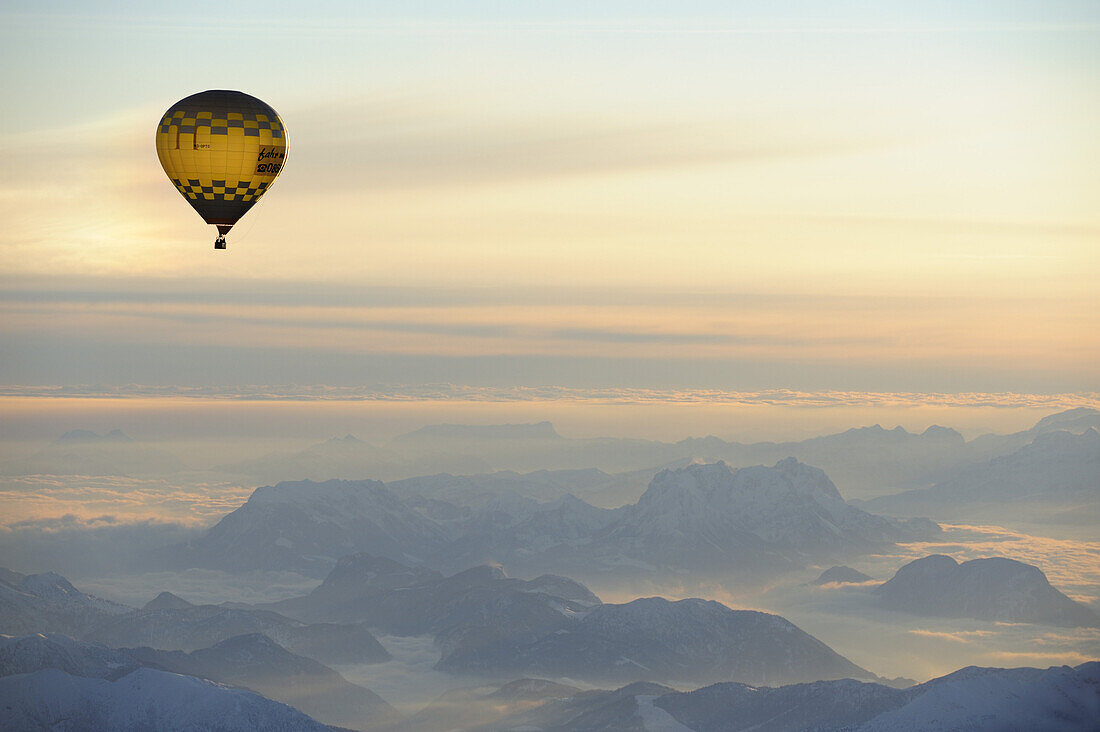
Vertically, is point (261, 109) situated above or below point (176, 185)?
above

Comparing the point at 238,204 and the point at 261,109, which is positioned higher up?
the point at 261,109

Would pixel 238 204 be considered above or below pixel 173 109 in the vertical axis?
below
